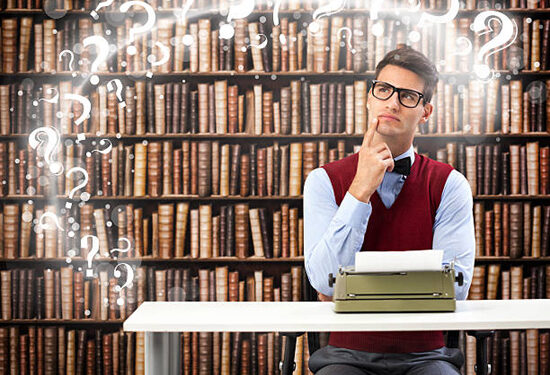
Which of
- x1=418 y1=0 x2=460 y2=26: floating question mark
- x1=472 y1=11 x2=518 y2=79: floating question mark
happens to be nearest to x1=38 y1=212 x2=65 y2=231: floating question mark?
x1=418 y1=0 x2=460 y2=26: floating question mark

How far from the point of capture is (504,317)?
4.55ft

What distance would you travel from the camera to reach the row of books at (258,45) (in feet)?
9.80

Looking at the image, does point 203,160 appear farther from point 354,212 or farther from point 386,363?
point 386,363

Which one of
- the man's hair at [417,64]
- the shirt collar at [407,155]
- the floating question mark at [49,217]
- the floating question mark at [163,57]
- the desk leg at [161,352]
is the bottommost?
the desk leg at [161,352]

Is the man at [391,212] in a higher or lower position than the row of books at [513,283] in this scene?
higher

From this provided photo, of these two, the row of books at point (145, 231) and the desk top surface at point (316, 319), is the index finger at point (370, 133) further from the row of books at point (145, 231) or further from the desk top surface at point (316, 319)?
the row of books at point (145, 231)

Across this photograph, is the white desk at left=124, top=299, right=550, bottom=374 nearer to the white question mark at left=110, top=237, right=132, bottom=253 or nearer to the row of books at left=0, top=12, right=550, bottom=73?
the white question mark at left=110, top=237, right=132, bottom=253

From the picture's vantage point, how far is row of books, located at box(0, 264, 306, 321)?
2979 mm

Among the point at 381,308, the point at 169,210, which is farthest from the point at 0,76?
the point at 381,308

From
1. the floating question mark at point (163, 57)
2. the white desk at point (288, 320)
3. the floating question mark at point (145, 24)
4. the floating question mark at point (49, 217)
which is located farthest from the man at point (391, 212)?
the floating question mark at point (49, 217)

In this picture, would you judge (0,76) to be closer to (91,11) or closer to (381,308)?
(91,11)

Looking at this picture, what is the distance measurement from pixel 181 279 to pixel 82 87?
1.15 meters

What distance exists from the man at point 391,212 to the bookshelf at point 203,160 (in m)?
1.27

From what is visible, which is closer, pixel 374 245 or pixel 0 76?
pixel 374 245
